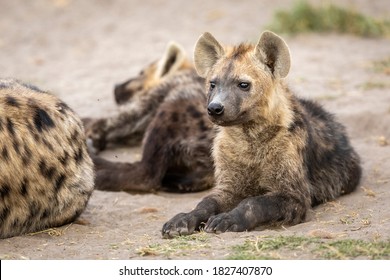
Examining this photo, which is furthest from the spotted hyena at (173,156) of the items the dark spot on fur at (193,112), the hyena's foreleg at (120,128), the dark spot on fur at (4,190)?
the dark spot on fur at (4,190)

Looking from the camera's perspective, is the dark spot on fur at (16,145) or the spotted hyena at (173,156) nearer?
the dark spot on fur at (16,145)

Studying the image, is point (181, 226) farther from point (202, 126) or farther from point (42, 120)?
point (202, 126)

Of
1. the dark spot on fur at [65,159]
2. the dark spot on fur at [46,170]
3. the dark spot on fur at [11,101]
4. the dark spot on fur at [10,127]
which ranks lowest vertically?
the dark spot on fur at [46,170]

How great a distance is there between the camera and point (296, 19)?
34.5ft

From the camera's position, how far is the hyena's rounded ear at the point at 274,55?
5.17 metres

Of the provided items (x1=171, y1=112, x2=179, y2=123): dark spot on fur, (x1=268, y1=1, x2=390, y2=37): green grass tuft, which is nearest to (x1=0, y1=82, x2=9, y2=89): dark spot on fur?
(x1=171, y1=112, x2=179, y2=123): dark spot on fur

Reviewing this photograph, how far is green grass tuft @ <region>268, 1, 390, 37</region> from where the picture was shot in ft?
33.8

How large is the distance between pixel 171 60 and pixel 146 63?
1.98m

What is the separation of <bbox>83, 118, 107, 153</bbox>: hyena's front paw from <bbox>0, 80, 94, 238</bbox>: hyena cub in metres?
2.04

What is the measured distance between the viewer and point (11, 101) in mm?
4844

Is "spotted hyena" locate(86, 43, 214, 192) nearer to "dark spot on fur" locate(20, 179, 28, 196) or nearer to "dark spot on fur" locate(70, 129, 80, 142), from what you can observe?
"dark spot on fur" locate(70, 129, 80, 142)

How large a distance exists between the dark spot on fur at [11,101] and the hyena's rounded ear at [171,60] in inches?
116

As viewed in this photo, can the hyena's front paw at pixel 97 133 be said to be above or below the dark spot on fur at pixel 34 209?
below

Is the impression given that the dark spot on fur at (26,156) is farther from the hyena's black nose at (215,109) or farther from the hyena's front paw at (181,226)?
the hyena's black nose at (215,109)
